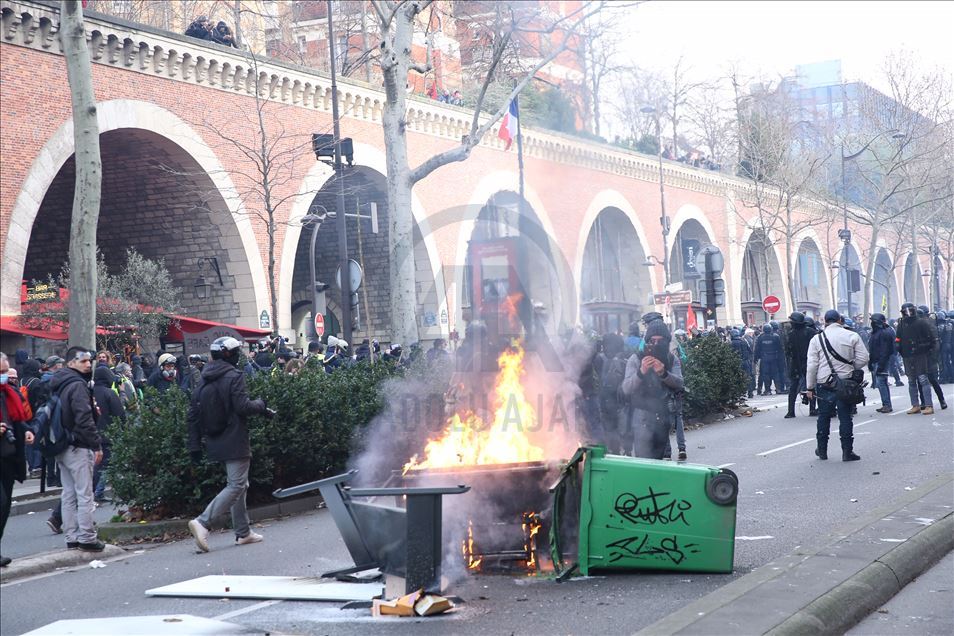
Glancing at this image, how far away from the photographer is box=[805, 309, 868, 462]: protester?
1273 cm

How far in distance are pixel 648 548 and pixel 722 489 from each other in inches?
24.5

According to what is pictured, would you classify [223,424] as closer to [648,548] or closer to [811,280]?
[648,548]

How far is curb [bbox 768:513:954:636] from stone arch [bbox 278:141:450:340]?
74.7 ft

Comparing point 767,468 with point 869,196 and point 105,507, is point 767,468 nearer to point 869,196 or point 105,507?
point 105,507

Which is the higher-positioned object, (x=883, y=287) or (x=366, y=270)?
(x=883, y=287)

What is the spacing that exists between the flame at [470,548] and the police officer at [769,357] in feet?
67.9

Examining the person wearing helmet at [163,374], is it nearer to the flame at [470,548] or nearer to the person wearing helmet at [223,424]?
the person wearing helmet at [223,424]

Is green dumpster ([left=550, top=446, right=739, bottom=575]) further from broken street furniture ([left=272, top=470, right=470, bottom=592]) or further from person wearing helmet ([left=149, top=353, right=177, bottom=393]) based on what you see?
person wearing helmet ([left=149, top=353, right=177, bottom=393])

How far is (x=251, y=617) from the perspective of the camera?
22.4ft

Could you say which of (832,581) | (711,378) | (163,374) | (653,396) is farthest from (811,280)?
(832,581)

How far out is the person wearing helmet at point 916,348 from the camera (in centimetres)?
1775

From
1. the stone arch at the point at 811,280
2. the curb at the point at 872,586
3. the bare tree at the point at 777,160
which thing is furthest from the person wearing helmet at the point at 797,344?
the stone arch at the point at 811,280

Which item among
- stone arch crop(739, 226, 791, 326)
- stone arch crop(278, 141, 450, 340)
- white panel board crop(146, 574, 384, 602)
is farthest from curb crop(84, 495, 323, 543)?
stone arch crop(739, 226, 791, 326)

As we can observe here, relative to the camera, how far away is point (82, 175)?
560 inches
